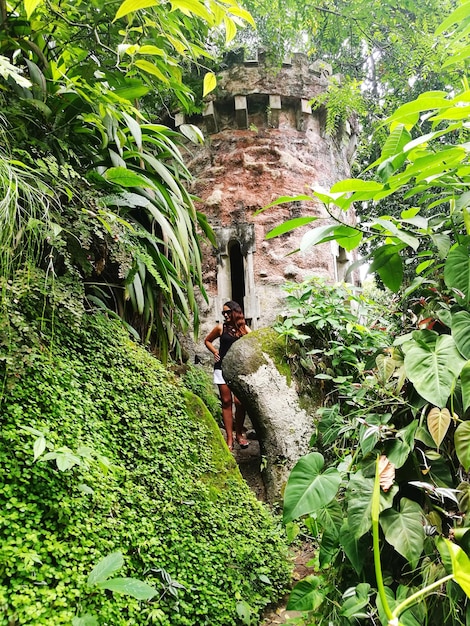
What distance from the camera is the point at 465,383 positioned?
1.03 m

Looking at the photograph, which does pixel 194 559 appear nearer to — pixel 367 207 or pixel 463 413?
pixel 463 413

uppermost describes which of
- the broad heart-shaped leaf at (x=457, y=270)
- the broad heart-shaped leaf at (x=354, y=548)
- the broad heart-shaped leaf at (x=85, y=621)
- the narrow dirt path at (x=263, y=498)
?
the broad heart-shaped leaf at (x=457, y=270)

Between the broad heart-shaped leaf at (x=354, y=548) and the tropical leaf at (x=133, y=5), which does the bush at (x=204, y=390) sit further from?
the tropical leaf at (x=133, y=5)

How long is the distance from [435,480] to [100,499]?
3.87ft

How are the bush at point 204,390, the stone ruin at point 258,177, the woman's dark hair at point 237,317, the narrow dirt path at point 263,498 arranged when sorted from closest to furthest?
the narrow dirt path at point 263,498 → the bush at point 204,390 → the woman's dark hair at point 237,317 → the stone ruin at point 258,177

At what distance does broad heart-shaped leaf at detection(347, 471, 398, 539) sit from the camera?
1109mm

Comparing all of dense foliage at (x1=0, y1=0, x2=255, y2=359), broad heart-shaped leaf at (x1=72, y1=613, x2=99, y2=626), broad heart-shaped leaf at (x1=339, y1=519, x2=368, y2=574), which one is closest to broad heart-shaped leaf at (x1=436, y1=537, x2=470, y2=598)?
broad heart-shaped leaf at (x1=339, y1=519, x2=368, y2=574)

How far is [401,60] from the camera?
5.12 meters

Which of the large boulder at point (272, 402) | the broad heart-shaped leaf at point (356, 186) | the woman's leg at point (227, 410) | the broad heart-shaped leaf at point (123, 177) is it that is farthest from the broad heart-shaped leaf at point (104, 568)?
the woman's leg at point (227, 410)

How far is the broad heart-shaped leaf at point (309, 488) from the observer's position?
123 centimetres

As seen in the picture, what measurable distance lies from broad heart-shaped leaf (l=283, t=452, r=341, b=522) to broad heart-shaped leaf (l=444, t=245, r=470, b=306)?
645mm

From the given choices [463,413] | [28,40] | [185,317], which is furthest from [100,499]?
[28,40]

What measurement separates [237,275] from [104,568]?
15.8 feet

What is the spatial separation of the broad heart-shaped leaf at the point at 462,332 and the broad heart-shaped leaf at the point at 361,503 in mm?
398
